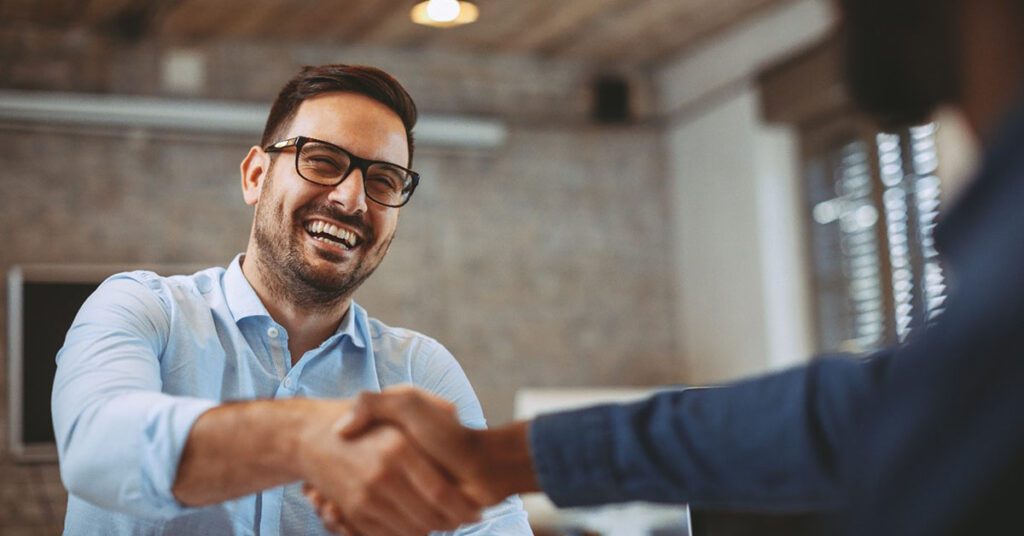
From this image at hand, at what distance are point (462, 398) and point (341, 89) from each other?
43 cm

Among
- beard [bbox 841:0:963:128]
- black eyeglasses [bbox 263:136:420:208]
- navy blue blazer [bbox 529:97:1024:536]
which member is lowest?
navy blue blazer [bbox 529:97:1024:536]

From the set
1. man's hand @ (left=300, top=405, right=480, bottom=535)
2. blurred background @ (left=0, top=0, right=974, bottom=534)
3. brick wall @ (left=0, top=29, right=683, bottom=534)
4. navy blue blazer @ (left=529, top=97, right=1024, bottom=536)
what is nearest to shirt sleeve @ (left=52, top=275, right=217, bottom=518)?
man's hand @ (left=300, top=405, right=480, bottom=535)

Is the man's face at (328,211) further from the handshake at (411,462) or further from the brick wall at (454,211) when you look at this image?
the brick wall at (454,211)

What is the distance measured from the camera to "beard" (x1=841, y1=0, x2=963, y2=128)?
0.58 meters

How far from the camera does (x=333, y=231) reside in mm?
1356

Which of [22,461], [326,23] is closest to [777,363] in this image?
[326,23]

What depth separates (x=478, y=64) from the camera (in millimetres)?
5051

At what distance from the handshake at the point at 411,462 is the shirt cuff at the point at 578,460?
0.04 metres

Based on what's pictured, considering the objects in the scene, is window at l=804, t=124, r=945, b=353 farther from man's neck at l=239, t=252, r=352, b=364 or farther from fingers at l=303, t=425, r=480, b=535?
fingers at l=303, t=425, r=480, b=535

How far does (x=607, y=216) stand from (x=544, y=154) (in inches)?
17.0

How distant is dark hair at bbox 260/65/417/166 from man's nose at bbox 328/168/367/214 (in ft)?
0.32

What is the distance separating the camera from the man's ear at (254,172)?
4.64ft

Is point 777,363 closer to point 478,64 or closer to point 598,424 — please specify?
point 478,64

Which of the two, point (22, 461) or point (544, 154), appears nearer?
point (22, 461)
